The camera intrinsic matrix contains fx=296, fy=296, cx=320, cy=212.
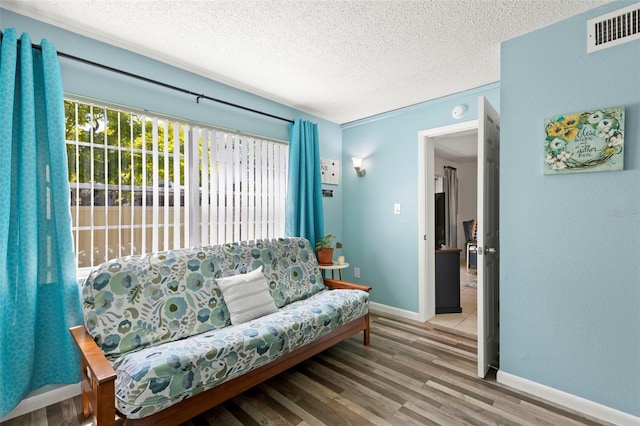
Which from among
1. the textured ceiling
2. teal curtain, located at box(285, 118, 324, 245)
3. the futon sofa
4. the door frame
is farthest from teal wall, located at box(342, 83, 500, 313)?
the futon sofa

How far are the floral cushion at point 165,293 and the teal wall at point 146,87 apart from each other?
120 cm

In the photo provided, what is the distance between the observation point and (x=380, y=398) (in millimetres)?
2008

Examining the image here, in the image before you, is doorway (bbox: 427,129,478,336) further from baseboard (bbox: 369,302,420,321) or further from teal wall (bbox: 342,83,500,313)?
teal wall (bbox: 342,83,500,313)

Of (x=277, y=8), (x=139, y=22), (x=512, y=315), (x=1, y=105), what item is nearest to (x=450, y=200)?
(x=512, y=315)

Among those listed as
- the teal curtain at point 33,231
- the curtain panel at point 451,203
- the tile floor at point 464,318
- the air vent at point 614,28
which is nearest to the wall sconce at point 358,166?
the tile floor at point 464,318

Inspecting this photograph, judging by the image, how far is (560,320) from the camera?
194cm

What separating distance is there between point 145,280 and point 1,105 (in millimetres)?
1294

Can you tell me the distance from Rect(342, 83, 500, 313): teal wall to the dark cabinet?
467mm

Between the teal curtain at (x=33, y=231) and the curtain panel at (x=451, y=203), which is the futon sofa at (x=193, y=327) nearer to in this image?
the teal curtain at (x=33, y=231)

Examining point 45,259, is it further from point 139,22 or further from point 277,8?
point 277,8

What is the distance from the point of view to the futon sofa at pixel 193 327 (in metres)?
1.46

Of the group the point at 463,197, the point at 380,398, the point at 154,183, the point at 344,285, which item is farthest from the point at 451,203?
the point at 154,183

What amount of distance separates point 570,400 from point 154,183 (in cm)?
331

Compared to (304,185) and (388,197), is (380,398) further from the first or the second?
(388,197)
